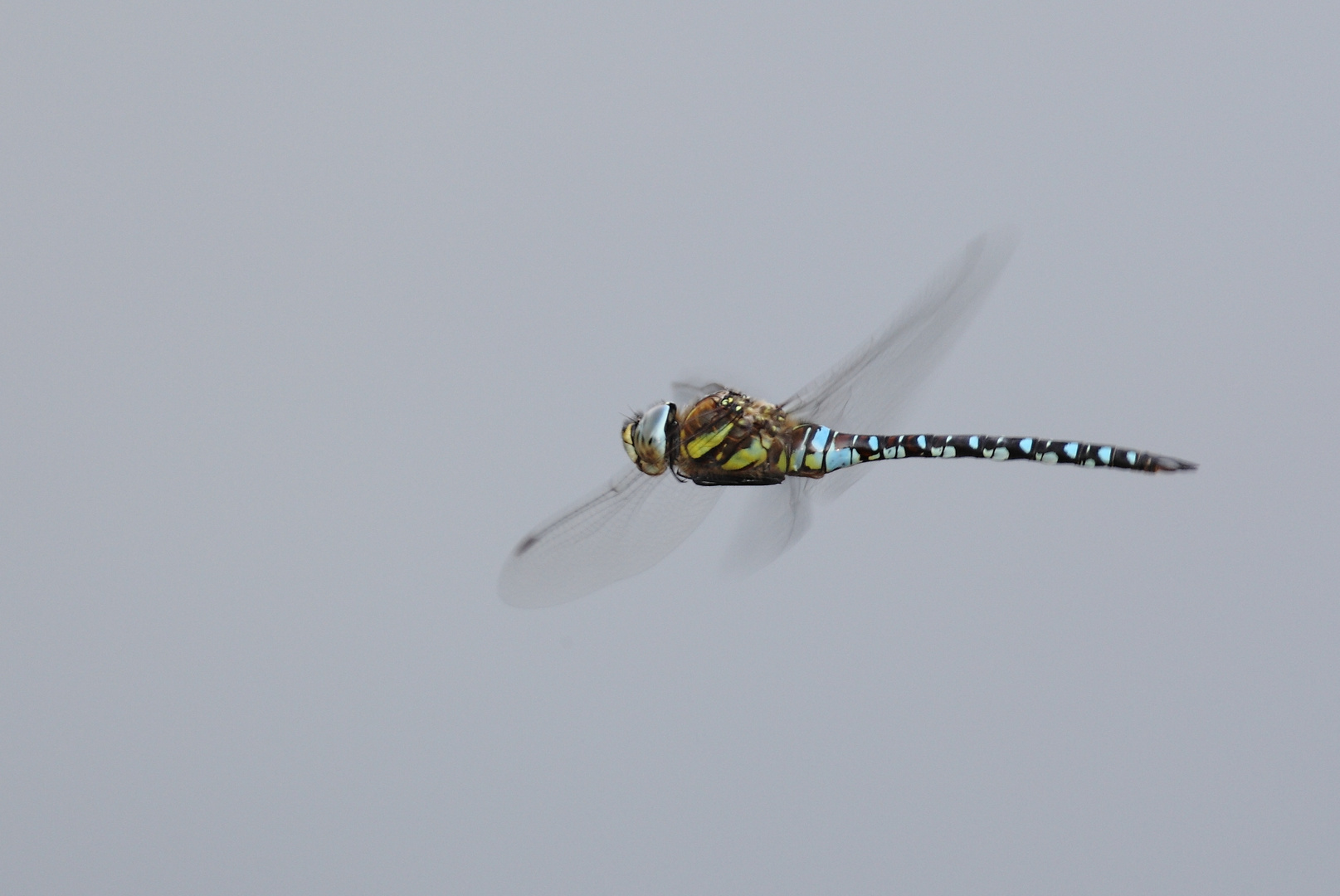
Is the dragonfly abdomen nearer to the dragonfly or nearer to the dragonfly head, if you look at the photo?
the dragonfly

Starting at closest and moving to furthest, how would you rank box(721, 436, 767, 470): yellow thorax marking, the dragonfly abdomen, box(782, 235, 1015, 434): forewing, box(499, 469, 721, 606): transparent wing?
the dragonfly abdomen < box(782, 235, 1015, 434): forewing < box(721, 436, 767, 470): yellow thorax marking < box(499, 469, 721, 606): transparent wing

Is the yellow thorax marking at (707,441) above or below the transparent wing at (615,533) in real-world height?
above

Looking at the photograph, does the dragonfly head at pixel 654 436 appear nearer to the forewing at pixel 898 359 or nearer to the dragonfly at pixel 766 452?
the dragonfly at pixel 766 452

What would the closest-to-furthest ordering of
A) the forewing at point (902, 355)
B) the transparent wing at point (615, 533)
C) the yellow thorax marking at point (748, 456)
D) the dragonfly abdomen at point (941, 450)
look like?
1. the dragonfly abdomen at point (941, 450)
2. the forewing at point (902, 355)
3. the yellow thorax marking at point (748, 456)
4. the transparent wing at point (615, 533)

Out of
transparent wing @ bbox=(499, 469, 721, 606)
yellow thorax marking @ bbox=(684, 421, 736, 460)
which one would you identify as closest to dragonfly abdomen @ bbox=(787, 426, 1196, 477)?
yellow thorax marking @ bbox=(684, 421, 736, 460)


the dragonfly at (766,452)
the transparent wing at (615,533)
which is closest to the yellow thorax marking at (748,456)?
the dragonfly at (766,452)

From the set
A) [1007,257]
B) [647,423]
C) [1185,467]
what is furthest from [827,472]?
[1185,467]

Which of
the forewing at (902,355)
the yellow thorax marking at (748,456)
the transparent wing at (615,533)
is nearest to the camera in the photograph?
the forewing at (902,355)
